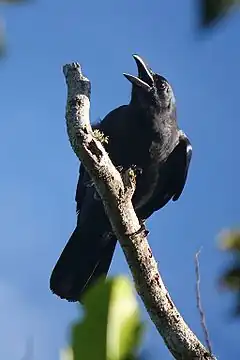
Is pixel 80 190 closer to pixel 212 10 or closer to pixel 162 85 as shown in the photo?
pixel 162 85

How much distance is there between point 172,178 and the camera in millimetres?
6453

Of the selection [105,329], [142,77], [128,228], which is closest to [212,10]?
[105,329]

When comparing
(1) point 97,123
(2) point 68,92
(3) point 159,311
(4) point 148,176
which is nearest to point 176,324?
(3) point 159,311

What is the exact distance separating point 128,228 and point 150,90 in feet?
8.83

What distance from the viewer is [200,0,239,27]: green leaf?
802mm

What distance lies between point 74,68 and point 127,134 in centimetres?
163

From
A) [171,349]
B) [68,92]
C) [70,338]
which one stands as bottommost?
[70,338]

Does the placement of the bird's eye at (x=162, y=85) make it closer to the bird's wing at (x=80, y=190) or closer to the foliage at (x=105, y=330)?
the bird's wing at (x=80, y=190)

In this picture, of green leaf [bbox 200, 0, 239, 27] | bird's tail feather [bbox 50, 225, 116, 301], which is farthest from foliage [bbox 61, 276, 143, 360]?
bird's tail feather [bbox 50, 225, 116, 301]

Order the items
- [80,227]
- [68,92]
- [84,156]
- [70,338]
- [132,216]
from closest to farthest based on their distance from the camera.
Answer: [70,338] → [84,156] → [132,216] → [68,92] → [80,227]

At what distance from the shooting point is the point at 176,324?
12.5 feet

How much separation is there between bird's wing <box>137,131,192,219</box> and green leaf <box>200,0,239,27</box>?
539cm

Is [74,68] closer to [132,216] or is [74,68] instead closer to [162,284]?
[132,216]

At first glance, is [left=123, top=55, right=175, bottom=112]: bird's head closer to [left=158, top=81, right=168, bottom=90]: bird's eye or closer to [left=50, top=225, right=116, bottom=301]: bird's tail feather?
[left=158, top=81, right=168, bottom=90]: bird's eye
